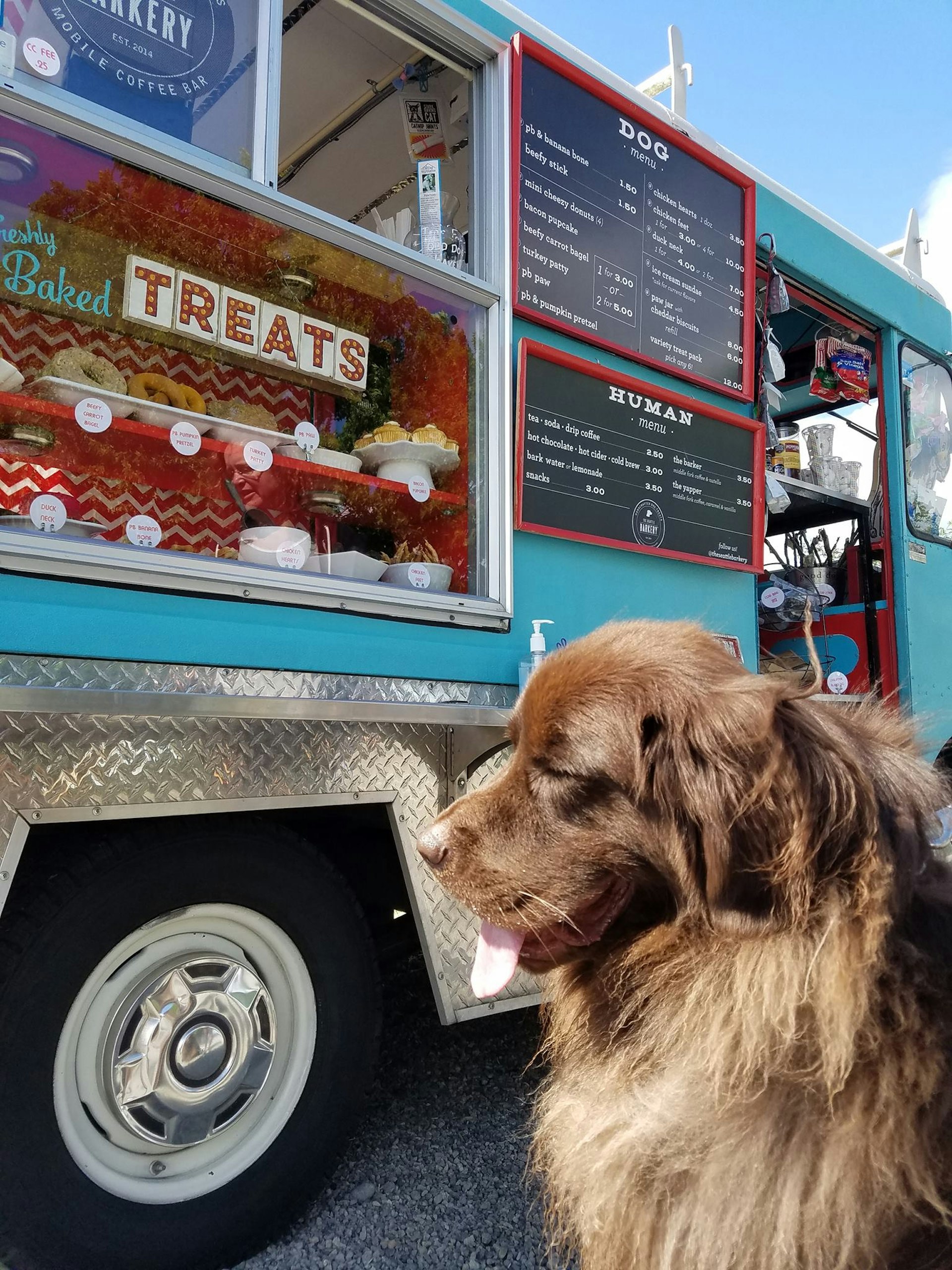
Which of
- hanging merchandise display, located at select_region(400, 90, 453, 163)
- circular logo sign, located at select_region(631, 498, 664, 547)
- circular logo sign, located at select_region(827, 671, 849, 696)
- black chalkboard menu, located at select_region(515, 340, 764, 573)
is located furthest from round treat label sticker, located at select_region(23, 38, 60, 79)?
circular logo sign, located at select_region(827, 671, 849, 696)

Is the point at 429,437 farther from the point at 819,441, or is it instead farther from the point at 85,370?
the point at 819,441

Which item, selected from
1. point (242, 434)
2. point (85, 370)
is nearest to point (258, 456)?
point (242, 434)

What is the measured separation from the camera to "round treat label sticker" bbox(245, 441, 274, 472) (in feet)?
9.29

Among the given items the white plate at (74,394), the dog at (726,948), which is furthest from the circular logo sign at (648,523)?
the white plate at (74,394)

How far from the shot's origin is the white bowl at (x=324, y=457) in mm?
2900

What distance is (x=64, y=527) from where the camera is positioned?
218 cm

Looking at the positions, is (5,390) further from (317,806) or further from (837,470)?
(837,470)

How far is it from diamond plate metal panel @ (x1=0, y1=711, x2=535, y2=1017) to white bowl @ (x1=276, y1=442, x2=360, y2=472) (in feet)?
3.13

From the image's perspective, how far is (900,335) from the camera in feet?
15.9

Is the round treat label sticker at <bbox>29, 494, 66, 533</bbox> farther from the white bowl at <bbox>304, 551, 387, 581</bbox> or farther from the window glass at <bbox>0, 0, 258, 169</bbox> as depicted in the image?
the window glass at <bbox>0, 0, 258, 169</bbox>

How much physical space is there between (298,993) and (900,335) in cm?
456

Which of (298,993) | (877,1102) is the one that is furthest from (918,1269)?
(298,993)

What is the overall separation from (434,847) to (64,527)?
1.23 m

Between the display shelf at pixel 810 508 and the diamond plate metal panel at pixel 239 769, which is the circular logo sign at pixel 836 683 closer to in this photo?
the display shelf at pixel 810 508
